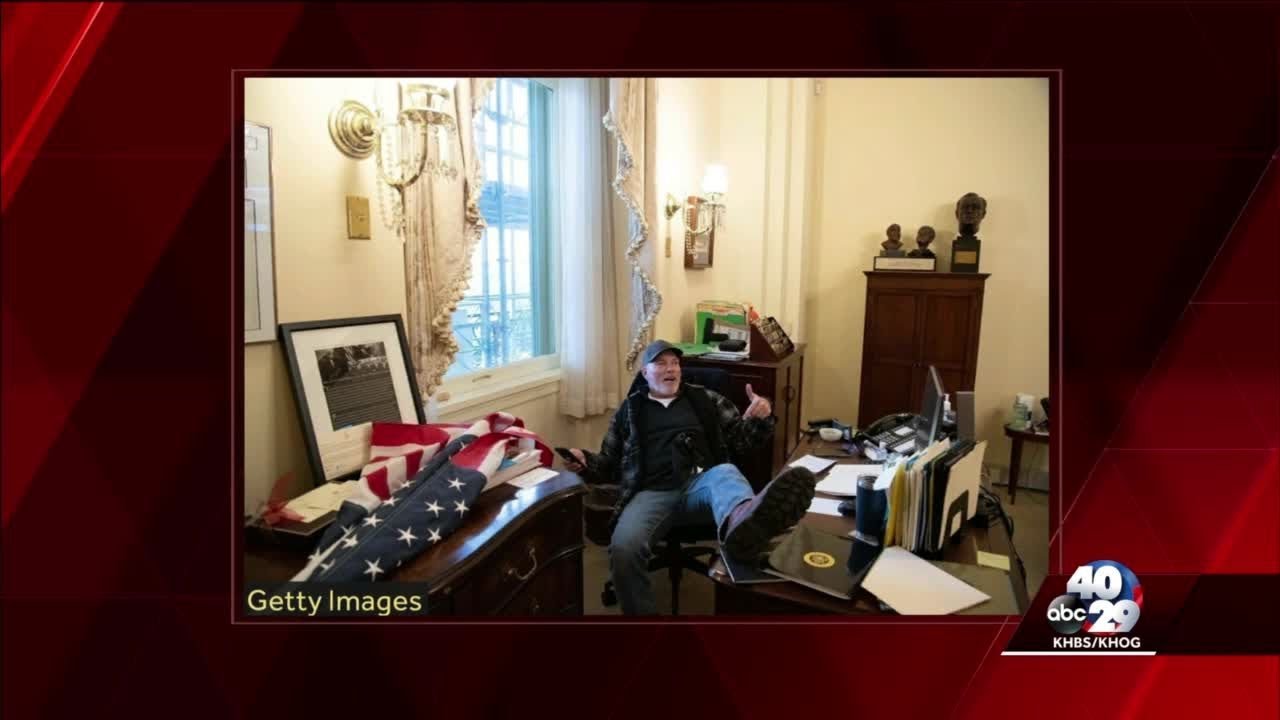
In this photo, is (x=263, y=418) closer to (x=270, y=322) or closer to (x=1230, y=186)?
(x=270, y=322)

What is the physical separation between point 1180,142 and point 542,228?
1366 mm

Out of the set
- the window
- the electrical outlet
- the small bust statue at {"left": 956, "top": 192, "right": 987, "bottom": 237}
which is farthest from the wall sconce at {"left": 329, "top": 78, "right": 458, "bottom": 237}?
the small bust statue at {"left": 956, "top": 192, "right": 987, "bottom": 237}

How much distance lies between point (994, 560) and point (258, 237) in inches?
51.5

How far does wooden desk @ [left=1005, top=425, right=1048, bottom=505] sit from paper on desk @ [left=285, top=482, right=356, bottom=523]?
1116 millimetres

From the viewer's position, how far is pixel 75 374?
0.88 metres

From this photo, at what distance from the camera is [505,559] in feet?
3.41

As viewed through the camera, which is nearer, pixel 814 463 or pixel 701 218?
pixel 814 463

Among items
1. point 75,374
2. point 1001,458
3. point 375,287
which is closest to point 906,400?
point 1001,458

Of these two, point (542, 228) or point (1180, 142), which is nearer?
point (1180, 142)

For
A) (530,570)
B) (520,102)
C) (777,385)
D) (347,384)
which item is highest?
(520,102)

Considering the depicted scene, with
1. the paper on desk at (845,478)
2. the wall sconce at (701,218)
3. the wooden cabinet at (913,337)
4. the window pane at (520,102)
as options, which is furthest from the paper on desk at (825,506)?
the window pane at (520,102)

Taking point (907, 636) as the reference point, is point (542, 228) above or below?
above

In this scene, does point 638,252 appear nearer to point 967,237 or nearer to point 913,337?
point 913,337

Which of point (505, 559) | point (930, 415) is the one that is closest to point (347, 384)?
point (505, 559)
